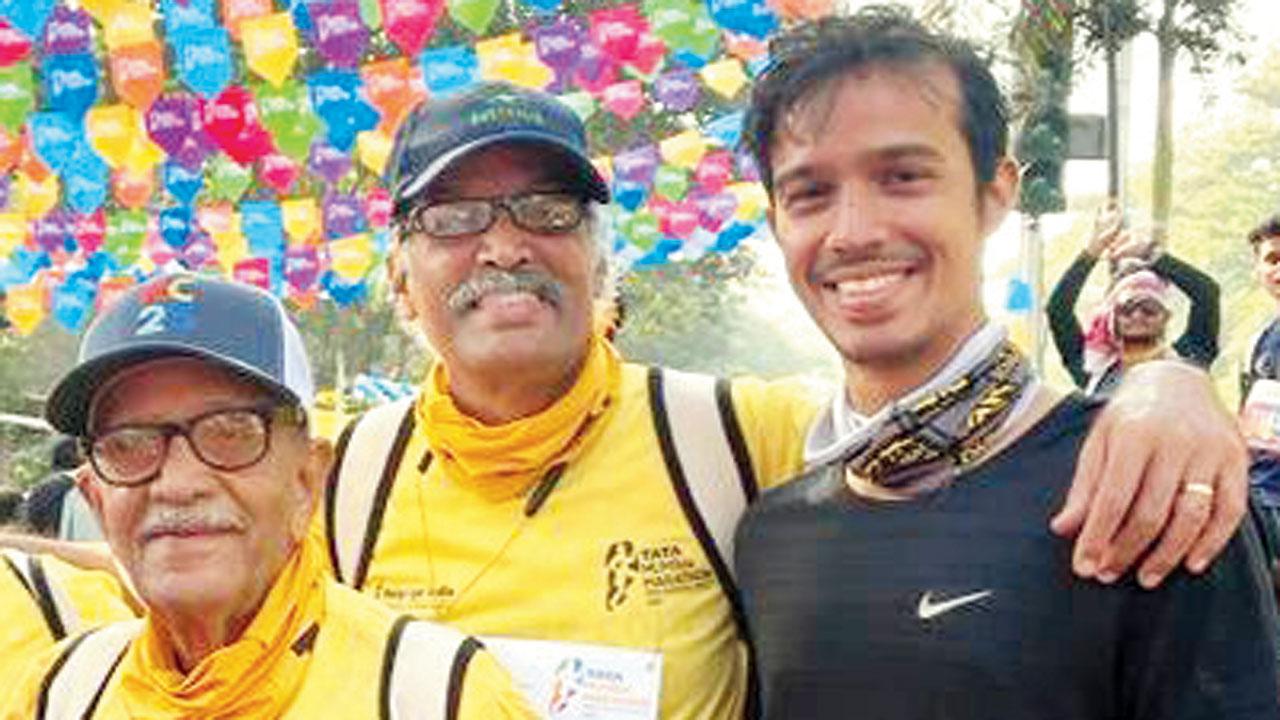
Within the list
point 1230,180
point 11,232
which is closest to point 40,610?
point 11,232

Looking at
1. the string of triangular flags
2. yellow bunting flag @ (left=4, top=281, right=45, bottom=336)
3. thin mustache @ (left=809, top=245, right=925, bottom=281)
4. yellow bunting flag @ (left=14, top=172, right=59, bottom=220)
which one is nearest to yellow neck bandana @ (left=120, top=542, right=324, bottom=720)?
thin mustache @ (left=809, top=245, right=925, bottom=281)

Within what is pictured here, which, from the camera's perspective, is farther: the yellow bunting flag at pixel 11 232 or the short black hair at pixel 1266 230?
the yellow bunting flag at pixel 11 232

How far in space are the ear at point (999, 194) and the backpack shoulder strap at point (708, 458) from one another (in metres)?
0.56

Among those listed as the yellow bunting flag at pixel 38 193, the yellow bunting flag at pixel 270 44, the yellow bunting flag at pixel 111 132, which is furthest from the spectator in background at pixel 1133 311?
the yellow bunting flag at pixel 38 193

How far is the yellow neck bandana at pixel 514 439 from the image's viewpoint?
8.54 ft

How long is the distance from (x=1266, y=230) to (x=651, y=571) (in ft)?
17.0

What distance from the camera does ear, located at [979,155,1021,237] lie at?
2.26 m

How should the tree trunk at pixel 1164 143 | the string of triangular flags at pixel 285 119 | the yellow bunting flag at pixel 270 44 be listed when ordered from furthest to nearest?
Result: the tree trunk at pixel 1164 143, the string of triangular flags at pixel 285 119, the yellow bunting flag at pixel 270 44

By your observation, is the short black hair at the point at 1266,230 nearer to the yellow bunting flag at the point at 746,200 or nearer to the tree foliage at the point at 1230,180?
the yellow bunting flag at the point at 746,200

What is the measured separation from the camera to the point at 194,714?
2.00 m

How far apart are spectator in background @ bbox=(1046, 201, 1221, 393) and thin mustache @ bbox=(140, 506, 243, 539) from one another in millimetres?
4851

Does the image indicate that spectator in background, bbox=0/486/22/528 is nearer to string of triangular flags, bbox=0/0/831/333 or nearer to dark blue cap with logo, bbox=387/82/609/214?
string of triangular flags, bbox=0/0/831/333

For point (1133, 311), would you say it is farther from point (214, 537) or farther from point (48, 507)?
point (214, 537)

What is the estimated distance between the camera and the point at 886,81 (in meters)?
2.21
